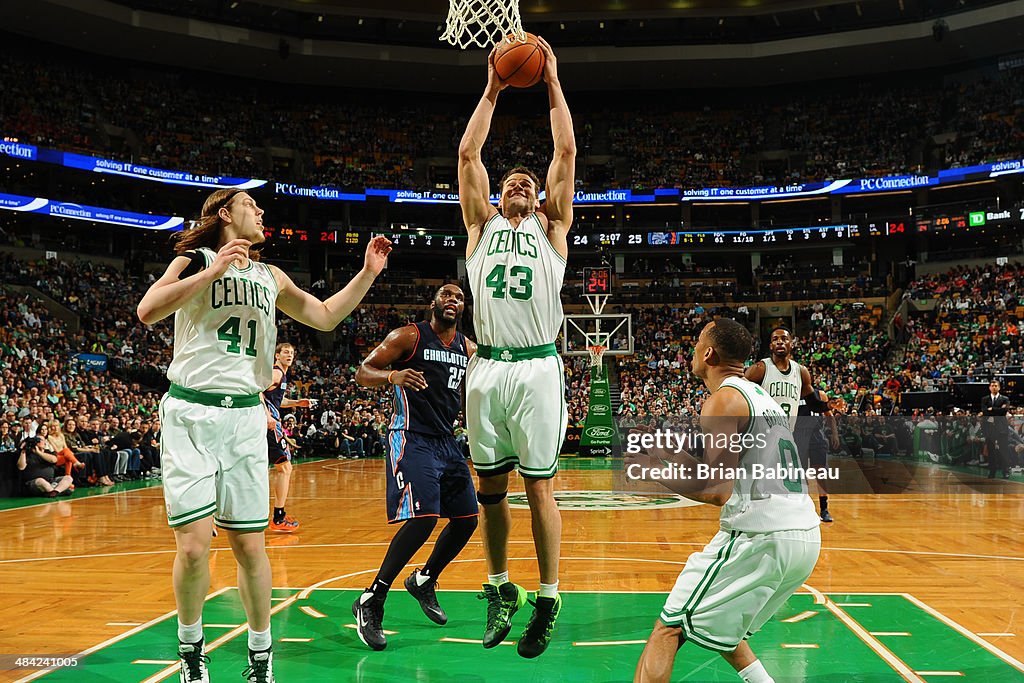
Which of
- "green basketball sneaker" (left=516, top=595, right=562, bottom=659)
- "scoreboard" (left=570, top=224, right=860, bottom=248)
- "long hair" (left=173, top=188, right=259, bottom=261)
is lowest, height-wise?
"green basketball sneaker" (left=516, top=595, right=562, bottom=659)

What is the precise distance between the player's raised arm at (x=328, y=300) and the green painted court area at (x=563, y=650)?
1.83m

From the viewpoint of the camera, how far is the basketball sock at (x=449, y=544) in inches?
219

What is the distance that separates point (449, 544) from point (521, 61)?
3.06 metres

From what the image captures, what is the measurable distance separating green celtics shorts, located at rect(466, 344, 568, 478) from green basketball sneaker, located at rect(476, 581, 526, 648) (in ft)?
2.17

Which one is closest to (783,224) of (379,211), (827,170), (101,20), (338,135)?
(827,170)

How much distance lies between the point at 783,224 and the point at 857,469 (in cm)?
2253

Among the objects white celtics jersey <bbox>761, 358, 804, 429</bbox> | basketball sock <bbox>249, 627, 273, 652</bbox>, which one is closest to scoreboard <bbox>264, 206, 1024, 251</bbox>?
white celtics jersey <bbox>761, 358, 804, 429</bbox>

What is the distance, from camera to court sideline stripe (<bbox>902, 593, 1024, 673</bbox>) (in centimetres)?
447

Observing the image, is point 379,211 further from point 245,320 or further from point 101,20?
point 245,320

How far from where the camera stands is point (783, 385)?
891 cm

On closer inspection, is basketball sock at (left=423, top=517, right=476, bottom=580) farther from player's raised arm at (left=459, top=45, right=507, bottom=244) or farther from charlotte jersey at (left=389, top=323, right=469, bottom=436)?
player's raised arm at (left=459, top=45, right=507, bottom=244)

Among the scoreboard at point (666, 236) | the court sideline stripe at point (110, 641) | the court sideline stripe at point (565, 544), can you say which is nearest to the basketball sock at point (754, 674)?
the court sideline stripe at point (110, 641)

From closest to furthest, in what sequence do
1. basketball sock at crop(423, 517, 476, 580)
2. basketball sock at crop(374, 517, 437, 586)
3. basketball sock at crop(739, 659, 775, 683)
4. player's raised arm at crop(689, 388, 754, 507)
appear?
1. player's raised arm at crop(689, 388, 754, 507)
2. basketball sock at crop(739, 659, 775, 683)
3. basketball sock at crop(374, 517, 437, 586)
4. basketball sock at crop(423, 517, 476, 580)

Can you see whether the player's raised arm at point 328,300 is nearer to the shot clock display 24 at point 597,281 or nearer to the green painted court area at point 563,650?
the green painted court area at point 563,650
